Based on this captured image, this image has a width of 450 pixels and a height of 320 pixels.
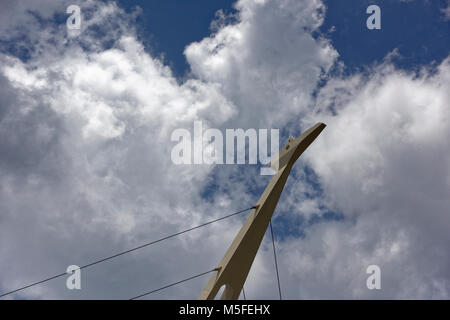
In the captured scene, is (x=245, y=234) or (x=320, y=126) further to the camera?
(x=320, y=126)

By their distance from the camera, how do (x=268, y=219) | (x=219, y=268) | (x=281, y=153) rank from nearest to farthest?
(x=219, y=268), (x=268, y=219), (x=281, y=153)
